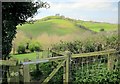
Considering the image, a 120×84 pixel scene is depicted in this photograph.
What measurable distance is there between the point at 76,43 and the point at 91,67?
678 mm

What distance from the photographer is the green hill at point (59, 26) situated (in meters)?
4.64

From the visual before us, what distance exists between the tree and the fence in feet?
2.68

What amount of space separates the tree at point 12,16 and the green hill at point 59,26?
0.64 feet

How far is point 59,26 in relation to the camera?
15.6ft

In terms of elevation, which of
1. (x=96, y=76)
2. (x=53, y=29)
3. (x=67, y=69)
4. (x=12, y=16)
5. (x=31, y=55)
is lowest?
(x=96, y=76)

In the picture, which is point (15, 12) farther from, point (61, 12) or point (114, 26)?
point (114, 26)

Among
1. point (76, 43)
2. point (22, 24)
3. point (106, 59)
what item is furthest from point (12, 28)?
point (106, 59)

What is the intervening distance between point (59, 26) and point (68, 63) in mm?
958

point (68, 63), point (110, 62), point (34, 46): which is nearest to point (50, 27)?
point (34, 46)

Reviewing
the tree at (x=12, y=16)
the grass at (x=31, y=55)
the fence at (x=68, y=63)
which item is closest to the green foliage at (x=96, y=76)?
the fence at (x=68, y=63)

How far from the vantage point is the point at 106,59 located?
4.70 meters

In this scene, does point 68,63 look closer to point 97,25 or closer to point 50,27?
point 50,27

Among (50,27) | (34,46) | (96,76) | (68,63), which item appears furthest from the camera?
(34,46)

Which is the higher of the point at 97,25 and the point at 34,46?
the point at 97,25
